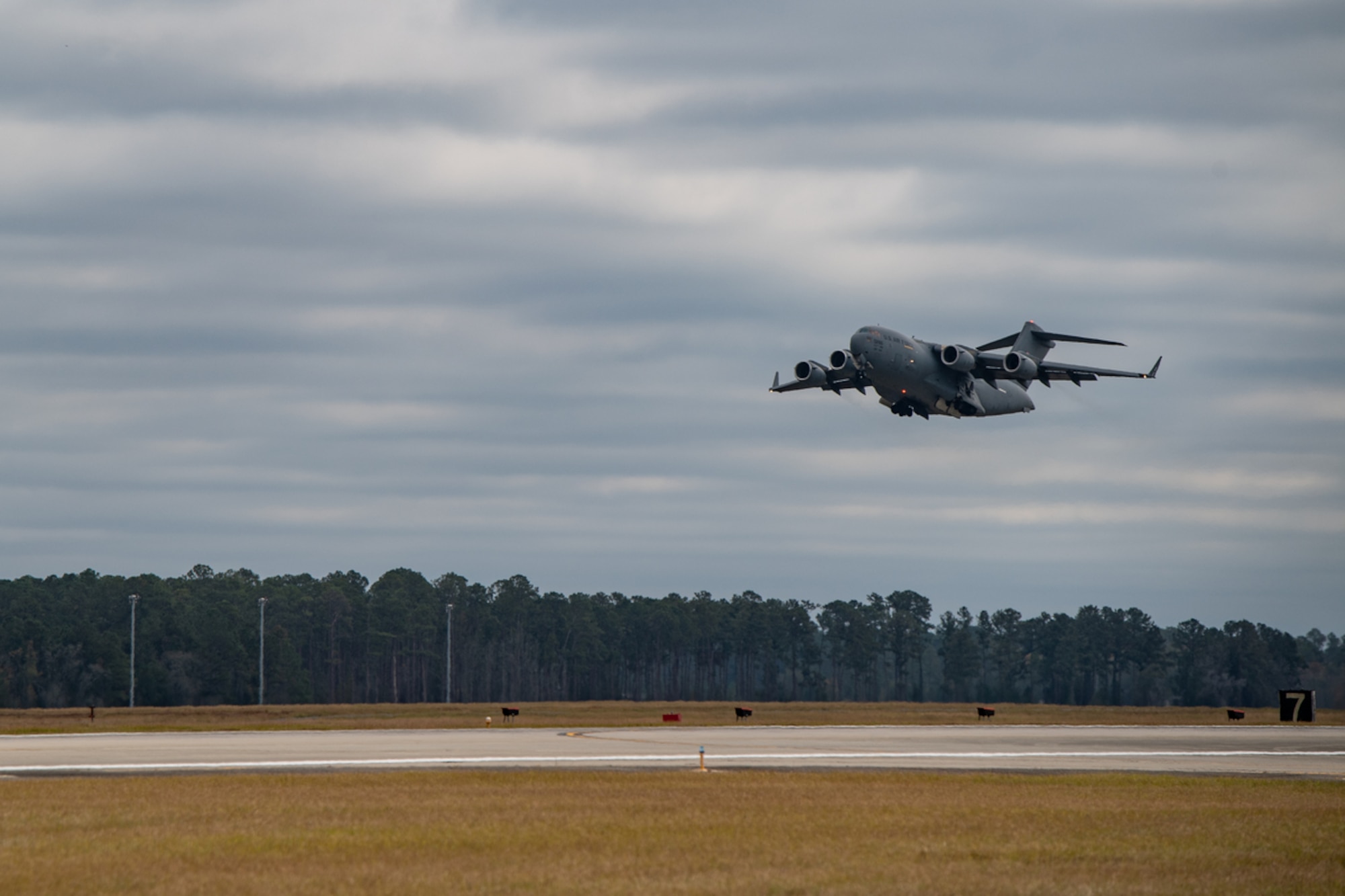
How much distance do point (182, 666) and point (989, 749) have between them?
137 metres

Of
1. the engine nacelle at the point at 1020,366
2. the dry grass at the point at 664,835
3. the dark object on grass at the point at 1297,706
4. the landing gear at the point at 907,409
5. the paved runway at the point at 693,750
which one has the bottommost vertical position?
the dark object on grass at the point at 1297,706

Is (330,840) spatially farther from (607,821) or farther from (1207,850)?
(1207,850)

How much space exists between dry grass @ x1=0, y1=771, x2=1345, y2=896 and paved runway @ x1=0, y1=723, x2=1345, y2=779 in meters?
4.43

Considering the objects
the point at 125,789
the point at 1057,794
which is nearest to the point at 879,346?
the point at 1057,794

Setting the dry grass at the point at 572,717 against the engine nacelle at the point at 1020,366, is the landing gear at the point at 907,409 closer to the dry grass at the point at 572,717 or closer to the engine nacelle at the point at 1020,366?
the engine nacelle at the point at 1020,366

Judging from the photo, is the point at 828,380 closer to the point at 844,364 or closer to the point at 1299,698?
the point at 844,364

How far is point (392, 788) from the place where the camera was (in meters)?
30.2

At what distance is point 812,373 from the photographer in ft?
236

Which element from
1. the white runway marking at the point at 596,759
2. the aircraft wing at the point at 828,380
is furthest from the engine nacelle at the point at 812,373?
the white runway marking at the point at 596,759

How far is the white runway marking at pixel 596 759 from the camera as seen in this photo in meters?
35.8

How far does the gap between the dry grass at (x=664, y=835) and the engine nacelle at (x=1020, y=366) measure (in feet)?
134

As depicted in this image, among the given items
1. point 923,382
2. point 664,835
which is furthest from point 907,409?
point 664,835

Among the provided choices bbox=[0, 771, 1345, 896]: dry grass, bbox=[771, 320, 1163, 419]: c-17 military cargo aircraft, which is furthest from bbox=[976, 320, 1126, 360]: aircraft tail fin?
bbox=[0, 771, 1345, 896]: dry grass

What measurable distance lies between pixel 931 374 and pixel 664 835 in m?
50.4
